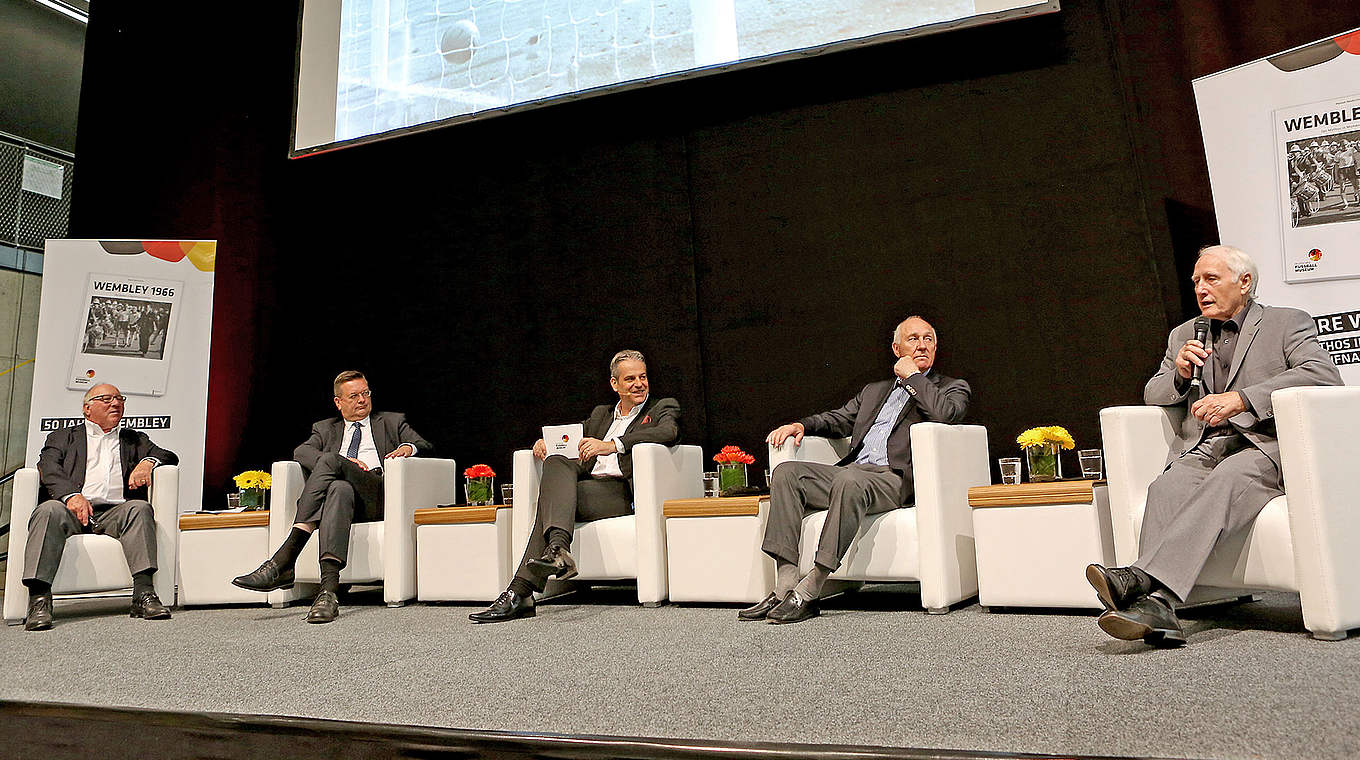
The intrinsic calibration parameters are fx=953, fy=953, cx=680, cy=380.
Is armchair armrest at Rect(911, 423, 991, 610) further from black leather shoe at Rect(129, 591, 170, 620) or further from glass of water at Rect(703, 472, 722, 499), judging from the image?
black leather shoe at Rect(129, 591, 170, 620)

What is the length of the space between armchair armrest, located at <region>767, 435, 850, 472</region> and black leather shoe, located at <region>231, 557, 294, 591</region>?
1.88m

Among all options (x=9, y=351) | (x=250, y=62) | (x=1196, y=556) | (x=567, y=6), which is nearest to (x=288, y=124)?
(x=250, y=62)

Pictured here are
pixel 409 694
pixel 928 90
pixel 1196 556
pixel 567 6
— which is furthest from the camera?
pixel 567 6

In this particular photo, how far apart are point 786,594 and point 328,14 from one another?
421cm

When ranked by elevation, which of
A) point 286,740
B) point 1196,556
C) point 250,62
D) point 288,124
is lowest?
point 286,740

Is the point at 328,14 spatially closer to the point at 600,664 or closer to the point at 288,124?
the point at 288,124

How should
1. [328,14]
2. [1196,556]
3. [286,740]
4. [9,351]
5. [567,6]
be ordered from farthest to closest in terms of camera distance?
1. [9,351]
2. [328,14]
3. [567,6]
4. [1196,556]
5. [286,740]

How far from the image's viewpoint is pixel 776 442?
3.50m

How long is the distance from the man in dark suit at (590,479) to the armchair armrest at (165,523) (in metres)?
1.70

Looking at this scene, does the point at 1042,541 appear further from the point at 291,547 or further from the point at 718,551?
the point at 291,547

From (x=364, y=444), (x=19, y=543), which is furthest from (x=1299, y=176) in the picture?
(x=19, y=543)

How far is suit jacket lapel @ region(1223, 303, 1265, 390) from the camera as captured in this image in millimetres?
2594

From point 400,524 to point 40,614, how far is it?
4.51 feet

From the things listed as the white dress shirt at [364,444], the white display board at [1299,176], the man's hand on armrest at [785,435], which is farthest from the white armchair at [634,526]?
the white display board at [1299,176]
